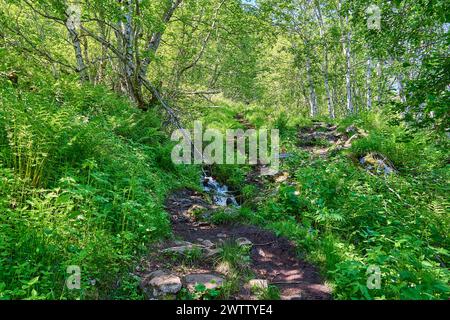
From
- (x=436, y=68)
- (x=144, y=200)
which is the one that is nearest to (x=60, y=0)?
(x=144, y=200)

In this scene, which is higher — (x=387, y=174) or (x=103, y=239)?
(x=387, y=174)

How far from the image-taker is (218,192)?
8.45 m

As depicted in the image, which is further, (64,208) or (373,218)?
(373,218)

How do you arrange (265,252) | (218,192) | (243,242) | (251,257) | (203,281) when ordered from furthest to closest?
(218,192) → (243,242) → (265,252) → (251,257) → (203,281)

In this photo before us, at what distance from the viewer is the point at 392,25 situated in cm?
630

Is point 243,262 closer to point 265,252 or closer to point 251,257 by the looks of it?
point 251,257

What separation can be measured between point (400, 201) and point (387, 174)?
1.80 meters

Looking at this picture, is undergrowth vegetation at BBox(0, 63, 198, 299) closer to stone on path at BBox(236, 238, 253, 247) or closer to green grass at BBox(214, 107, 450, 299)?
stone on path at BBox(236, 238, 253, 247)

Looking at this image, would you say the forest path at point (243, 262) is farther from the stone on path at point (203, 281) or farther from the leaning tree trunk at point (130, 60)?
the leaning tree trunk at point (130, 60)

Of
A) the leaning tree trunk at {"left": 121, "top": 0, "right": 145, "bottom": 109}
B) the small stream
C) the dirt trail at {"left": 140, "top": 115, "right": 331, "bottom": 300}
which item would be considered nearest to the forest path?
the dirt trail at {"left": 140, "top": 115, "right": 331, "bottom": 300}

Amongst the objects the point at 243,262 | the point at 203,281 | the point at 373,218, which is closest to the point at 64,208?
the point at 203,281

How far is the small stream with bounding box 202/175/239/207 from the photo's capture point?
7820mm

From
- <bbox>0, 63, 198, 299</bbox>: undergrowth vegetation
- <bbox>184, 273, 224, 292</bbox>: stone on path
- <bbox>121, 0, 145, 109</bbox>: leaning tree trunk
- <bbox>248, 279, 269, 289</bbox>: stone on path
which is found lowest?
<bbox>248, 279, 269, 289</bbox>: stone on path
